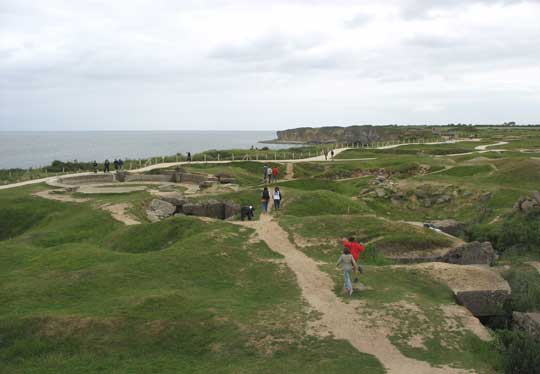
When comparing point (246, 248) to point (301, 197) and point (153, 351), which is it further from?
point (301, 197)

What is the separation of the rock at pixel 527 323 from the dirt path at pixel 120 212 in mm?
26201

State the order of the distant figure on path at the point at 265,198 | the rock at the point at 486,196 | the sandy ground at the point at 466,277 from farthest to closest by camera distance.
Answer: the rock at the point at 486,196 < the distant figure on path at the point at 265,198 < the sandy ground at the point at 466,277

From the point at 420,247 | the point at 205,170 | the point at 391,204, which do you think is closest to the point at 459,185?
the point at 391,204

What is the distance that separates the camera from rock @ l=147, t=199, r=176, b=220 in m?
36.1

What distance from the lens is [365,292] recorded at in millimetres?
17938

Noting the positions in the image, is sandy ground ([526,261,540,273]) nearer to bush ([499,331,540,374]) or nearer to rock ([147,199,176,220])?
bush ([499,331,540,374])

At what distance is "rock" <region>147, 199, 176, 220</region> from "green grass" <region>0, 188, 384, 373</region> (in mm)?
12599

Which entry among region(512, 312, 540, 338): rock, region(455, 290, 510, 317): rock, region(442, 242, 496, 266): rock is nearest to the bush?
region(512, 312, 540, 338): rock

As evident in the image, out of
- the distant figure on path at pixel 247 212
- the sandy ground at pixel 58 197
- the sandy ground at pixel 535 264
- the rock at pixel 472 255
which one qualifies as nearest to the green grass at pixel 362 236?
the rock at pixel 472 255

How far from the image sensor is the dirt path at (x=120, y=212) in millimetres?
35197

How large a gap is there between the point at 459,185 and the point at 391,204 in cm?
747

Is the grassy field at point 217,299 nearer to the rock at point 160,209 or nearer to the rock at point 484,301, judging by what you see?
the rock at point 484,301

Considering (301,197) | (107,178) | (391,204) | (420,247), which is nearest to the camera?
(420,247)

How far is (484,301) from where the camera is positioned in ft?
58.1
